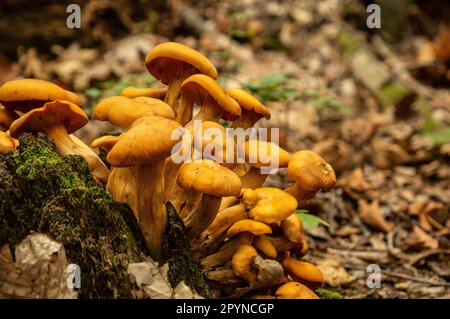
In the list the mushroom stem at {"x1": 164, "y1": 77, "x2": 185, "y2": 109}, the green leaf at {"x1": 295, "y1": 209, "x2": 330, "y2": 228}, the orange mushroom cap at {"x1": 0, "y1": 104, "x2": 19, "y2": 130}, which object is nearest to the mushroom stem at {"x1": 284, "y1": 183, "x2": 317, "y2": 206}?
the green leaf at {"x1": 295, "y1": 209, "x2": 330, "y2": 228}

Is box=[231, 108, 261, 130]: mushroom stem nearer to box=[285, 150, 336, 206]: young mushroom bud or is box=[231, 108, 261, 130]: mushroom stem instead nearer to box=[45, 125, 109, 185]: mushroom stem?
box=[285, 150, 336, 206]: young mushroom bud

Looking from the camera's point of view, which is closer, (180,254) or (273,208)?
(180,254)

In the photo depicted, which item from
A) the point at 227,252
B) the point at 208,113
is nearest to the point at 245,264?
the point at 227,252

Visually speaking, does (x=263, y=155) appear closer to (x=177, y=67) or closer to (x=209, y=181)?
(x=209, y=181)

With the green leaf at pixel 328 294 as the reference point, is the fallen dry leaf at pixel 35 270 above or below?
above

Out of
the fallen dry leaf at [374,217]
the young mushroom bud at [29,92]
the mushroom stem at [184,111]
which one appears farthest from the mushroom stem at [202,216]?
the fallen dry leaf at [374,217]

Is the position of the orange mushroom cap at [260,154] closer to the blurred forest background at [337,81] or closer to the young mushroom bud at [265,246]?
the young mushroom bud at [265,246]
